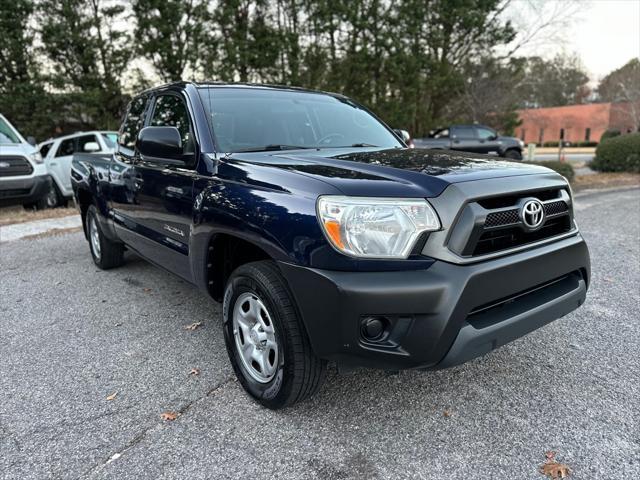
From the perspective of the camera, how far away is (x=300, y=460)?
219 centimetres

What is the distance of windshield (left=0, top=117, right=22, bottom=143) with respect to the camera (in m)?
9.30

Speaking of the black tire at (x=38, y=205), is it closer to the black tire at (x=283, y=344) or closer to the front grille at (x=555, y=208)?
the black tire at (x=283, y=344)

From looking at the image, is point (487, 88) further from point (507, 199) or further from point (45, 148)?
point (507, 199)

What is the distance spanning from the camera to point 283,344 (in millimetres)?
2311

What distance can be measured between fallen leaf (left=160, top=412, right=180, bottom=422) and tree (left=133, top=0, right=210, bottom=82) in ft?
51.1

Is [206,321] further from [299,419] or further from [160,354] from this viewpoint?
[299,419]

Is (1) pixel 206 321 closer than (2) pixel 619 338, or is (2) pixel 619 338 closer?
(2) pixel 619 338

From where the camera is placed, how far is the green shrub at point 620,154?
45.0 ft

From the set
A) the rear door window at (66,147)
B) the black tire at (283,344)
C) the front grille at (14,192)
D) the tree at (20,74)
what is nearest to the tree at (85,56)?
the tree at (20,74)

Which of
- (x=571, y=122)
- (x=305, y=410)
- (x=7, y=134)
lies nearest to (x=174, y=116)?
(x=305, y=410)

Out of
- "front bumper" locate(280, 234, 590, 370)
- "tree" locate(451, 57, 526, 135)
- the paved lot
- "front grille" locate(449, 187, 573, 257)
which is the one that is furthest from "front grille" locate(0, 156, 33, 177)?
"tree" locate(451, 57, 526, 135)

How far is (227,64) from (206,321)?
14593mm

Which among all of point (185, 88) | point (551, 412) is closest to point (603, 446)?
point (551, 412)

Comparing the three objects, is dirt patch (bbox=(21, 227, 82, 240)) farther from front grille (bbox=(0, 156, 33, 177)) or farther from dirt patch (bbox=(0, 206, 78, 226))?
front grille (bbox=(0, 156, 33, 177))
